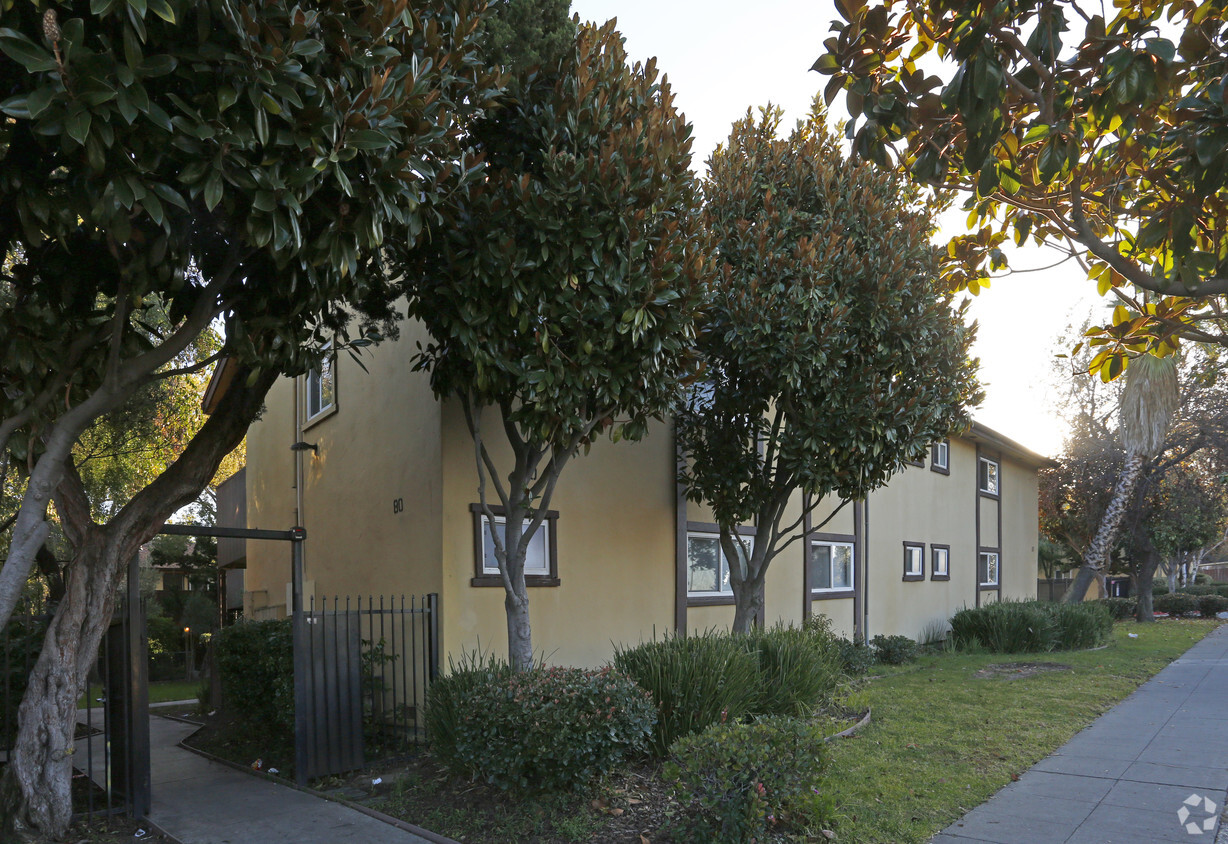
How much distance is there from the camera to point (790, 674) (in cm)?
941

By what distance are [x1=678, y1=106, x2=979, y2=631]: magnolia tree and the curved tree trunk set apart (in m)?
5.47

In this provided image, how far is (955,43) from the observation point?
4566 mm

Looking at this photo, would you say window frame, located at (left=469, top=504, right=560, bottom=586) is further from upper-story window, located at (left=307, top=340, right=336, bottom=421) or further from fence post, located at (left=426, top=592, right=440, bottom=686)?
upper-story window, located at (left=307, top=340, right=336, bottom=421)

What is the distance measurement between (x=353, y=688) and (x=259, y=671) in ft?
5.47

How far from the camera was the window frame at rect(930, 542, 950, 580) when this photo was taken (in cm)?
2034

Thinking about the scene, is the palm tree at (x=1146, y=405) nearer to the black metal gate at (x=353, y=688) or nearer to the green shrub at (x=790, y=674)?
the green shrub at (x=790, y=674)

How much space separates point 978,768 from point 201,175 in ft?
25.0

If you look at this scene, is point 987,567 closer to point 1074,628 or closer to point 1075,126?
point 1074,628

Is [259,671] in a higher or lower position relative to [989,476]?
lower

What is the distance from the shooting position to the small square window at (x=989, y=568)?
23.8 meters

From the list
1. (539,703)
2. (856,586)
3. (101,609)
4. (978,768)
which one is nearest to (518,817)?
(539,703)

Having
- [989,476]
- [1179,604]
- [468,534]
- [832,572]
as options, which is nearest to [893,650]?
[832,572]

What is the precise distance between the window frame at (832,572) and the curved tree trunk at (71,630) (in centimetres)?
1024

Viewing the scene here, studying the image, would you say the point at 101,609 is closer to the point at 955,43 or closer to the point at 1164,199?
the point at 955,43
